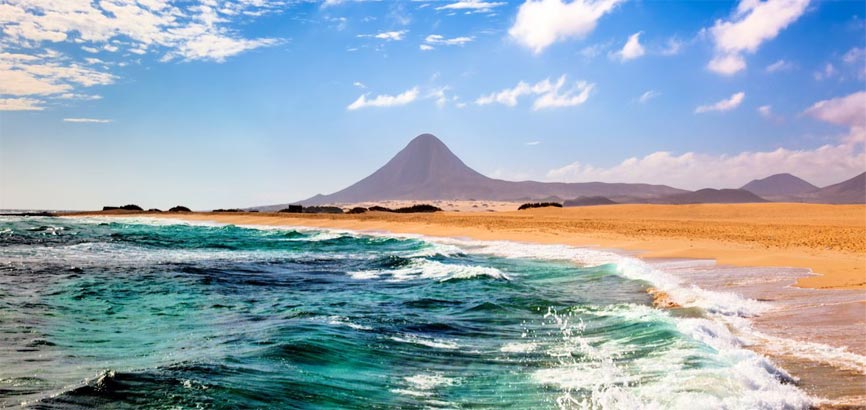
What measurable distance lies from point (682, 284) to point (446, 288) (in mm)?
5665

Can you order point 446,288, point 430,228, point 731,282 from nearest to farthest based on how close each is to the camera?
point 731,282, point 446,288, point 430,228

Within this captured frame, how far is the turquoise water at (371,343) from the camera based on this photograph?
22.0ft

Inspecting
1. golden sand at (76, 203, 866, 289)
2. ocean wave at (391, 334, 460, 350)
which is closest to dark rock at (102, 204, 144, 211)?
golden sand at (76, 203, 866, 289)

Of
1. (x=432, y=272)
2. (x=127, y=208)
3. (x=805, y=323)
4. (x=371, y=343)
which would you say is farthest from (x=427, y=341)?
(x=127, y=208)

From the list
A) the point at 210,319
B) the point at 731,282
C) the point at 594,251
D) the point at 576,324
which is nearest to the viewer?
the point at 576,324

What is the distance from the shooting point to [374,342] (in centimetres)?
975

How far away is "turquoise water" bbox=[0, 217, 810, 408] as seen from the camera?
6.71 metres

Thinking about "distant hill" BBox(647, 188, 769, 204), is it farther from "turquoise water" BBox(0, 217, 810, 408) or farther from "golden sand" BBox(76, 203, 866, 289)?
"turquoise water" BBox(0, 217, 810, 408)

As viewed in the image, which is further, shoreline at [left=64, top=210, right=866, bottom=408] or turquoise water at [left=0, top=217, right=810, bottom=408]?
turquoise water at [left=0, top=217, right=810, bottom=408]

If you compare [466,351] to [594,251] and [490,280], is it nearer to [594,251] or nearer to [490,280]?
[490,280]

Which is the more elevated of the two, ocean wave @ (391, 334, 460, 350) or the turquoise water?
the turquoise water

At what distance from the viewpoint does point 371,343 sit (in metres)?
9.68

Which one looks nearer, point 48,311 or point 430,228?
point 48,311

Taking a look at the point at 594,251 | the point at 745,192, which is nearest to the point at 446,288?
the point at 594,251
